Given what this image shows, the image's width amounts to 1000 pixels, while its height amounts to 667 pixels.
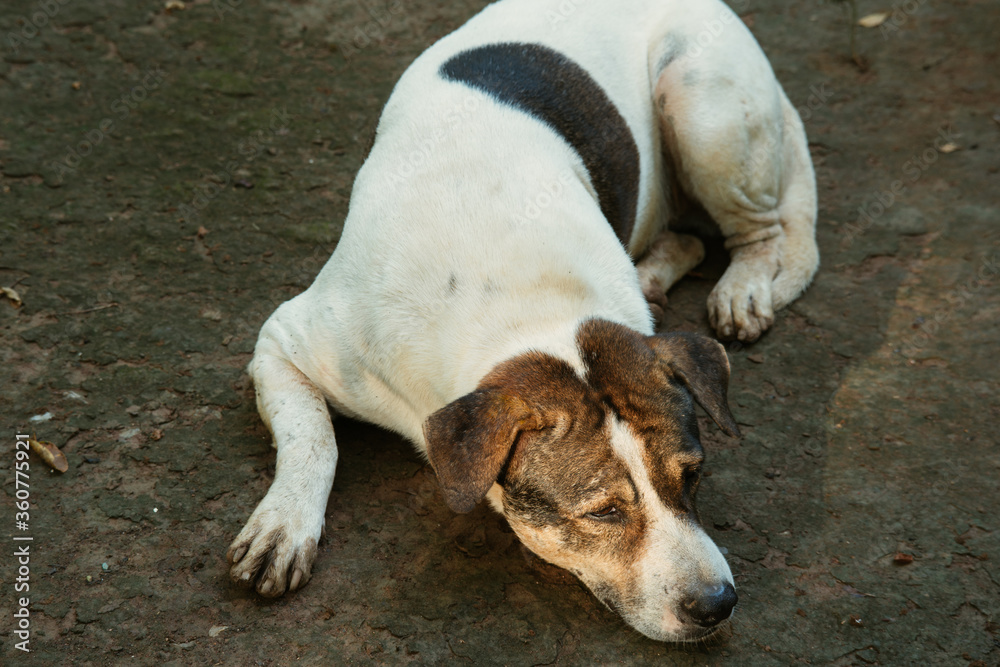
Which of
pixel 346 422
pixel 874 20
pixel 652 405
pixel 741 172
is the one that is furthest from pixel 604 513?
pixel 874 20

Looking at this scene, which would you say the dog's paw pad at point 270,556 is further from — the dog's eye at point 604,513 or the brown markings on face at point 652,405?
the brown markings on face at point 652,405

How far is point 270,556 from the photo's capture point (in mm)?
2943

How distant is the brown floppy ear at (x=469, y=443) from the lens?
8.39ft

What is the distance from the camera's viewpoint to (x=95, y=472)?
332cm

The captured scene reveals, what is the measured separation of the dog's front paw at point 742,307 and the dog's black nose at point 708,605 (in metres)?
1.84

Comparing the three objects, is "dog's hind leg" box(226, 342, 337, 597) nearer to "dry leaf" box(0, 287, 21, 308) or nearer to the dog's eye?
the dog's eye

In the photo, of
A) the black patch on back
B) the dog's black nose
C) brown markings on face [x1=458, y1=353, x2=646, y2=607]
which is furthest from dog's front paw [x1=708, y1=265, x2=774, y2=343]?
the dog's black nose

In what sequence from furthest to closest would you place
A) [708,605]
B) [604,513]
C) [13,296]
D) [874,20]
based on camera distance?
[874,20], [13,296], [604,513], [708,605]

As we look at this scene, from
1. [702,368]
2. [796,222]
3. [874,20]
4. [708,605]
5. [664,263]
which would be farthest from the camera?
[874,20]

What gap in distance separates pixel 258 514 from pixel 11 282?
78.6 inches

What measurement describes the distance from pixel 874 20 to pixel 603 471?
18.6 ft

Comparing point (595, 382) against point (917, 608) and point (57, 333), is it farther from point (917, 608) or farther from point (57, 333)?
point (57, 333)

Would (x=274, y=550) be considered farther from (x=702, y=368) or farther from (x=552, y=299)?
(x=702, y=368)

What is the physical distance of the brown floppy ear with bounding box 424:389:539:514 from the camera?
256cm
